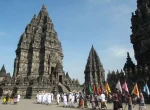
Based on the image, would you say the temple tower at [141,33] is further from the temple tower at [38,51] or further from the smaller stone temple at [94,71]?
the smaller stone temple at [94,71]

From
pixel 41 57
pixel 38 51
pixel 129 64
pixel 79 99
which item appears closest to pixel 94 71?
pixel 41 57

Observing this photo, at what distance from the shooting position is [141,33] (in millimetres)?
28625

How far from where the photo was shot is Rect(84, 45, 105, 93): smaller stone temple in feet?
197

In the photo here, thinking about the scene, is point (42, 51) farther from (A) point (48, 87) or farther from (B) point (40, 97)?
(B) point (40, 97)

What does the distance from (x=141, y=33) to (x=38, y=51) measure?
3079 centimetres

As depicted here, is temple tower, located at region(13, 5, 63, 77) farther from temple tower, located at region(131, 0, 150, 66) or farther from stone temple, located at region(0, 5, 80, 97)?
temple tower, located at region(131, 0, 150, 66)

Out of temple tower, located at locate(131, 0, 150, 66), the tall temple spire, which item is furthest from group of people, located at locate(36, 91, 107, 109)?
temple tower, located at locate(131, 0, 150, 66)

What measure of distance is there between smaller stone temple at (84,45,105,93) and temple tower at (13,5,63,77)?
513 inches

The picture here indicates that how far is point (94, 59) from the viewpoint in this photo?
63562mm

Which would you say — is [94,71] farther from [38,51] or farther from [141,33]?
[141,33]

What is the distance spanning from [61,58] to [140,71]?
3319 centimetres

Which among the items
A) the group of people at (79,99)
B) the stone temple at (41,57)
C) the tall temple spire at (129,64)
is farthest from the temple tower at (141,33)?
the stone temple at (41,57)

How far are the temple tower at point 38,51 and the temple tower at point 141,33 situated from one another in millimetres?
25850

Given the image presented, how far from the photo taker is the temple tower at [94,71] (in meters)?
60.2
